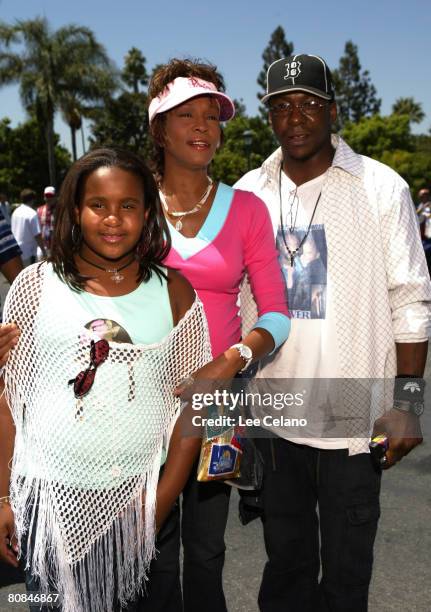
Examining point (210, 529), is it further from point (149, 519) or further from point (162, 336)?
point (162, 336)

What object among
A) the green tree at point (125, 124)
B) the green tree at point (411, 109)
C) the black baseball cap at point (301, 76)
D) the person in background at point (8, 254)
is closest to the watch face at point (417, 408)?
the black baseball cap at point (301, 76)

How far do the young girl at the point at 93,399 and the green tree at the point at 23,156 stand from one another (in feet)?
171

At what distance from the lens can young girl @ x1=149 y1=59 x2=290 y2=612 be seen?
2254 mm

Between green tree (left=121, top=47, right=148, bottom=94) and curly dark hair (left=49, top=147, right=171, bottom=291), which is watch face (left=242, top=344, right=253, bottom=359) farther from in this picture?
green tree (left=121, top=47, right=148, bottom=94)

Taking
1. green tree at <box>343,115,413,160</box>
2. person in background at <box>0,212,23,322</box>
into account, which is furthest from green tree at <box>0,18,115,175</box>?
person in background at <box>0,212,23,322</box>

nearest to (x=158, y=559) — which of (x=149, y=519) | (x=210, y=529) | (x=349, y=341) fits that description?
(x=210, y=529)

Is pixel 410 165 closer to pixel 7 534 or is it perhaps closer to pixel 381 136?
pixel 381 136

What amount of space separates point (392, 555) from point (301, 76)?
2.38 meters

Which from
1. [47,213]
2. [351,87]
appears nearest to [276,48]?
[351,87]

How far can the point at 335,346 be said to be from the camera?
94.3 inches

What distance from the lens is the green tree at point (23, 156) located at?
170 ft

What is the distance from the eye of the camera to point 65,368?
188 cm

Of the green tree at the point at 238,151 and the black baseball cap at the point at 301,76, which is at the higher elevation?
the green tree at the point at 238,151

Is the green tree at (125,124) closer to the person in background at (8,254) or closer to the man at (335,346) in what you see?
the person in background at (8,254)
